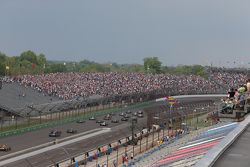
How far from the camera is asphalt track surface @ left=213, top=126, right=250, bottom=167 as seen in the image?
8548 millimetres

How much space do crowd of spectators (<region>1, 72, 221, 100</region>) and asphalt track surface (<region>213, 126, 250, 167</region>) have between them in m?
63.2

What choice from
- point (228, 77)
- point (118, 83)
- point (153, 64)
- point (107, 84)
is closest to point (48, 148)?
point (107, 84)

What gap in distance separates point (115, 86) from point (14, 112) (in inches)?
1496

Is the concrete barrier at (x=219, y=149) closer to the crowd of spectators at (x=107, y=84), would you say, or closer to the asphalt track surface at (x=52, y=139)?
the asphalt track surface at (x=52, y=139)

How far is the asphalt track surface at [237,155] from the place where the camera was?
8548 mm

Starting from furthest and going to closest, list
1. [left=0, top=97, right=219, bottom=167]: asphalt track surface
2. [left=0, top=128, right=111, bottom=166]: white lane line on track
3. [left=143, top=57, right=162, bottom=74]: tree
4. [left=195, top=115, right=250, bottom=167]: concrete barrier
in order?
[left=143, top=57, right=162, bottom=74]: tree → [left=0, top=128, right=111, bottom=166]: white lane line on track → [left=0, top=97, right=219, bottom=167]: asphalt track surface → [left=195, top=115, right=250, bottom=167]: concrete barrier

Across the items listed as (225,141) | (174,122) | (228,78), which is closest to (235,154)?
(225,141)

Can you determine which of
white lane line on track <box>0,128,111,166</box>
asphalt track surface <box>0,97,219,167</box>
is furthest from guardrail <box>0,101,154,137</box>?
white lane line on track <box>0,128,111,166</box>

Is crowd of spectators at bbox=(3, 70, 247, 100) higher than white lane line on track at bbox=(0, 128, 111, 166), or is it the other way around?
crowd of spectators at bbox=(3, 70, 247, 100)

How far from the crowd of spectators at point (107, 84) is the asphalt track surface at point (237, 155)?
6323 centimetres

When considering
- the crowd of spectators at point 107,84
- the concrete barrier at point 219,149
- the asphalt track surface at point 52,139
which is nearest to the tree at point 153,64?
the crowd of spectators at point 107,84

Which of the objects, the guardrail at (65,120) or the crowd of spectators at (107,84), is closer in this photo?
the guardrail at (65,120)

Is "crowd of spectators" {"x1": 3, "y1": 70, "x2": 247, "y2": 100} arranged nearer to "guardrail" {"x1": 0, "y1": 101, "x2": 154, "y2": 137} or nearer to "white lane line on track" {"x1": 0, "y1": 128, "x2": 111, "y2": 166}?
"guardrail" {"x1": 0, "y1": 101, "x2": 154, "y2": 137}

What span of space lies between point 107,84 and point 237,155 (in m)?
83.6
